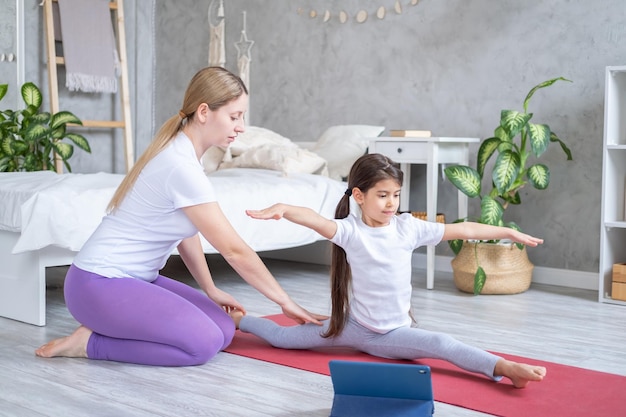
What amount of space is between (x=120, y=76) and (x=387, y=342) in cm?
405

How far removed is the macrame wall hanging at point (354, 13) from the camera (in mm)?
4621

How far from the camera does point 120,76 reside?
5.86 m

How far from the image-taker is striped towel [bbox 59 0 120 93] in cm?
549

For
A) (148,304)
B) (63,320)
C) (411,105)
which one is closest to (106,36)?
(411,105)

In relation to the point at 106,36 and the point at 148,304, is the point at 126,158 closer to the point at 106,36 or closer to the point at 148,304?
the point at 106,36

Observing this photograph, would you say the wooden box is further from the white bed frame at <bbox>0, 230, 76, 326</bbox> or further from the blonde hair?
the white bed frame at <bbox>0, 230, 76, 326</bbox>

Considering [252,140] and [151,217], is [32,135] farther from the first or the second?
[151,217]

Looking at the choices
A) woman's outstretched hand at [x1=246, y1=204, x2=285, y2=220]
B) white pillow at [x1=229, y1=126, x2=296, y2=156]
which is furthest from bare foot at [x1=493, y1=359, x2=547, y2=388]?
white pillow at [x1=229, y1=126, x2=296, y2=156]

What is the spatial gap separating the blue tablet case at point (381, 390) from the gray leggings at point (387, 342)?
1.08 feet

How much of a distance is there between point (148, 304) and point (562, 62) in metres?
2.56

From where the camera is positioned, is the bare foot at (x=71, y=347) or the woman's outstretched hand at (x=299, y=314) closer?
the woman's outstretched hand at (x=299, y=314)

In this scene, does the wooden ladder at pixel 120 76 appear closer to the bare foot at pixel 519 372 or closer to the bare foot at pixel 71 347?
the bare foot at pixel 71 347

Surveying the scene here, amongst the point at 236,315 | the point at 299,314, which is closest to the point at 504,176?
the point at 236,315

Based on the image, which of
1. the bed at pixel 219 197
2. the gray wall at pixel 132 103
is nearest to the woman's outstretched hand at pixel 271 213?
→ the bed at pixel 219 197
